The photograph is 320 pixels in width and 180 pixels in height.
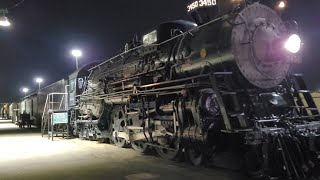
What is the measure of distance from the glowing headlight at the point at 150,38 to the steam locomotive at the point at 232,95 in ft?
0.55

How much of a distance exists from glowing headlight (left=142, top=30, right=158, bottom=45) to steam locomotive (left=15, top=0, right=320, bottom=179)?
17 centimetres

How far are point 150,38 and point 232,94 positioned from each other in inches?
173

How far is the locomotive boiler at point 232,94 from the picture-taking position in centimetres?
676

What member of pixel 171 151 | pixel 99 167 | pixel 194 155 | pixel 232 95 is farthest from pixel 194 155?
pixel 99 167

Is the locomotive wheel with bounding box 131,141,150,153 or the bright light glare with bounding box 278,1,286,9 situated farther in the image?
the locomotive wheel with bounding box 131,141,150,153

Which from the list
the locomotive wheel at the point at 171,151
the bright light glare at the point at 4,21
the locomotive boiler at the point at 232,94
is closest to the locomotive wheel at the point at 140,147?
the locomotive boiler at the point at 232,94

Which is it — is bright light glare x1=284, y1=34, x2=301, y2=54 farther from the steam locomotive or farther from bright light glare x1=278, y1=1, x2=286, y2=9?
bright light glare x1=278, y1=1, x2=286, y2=9

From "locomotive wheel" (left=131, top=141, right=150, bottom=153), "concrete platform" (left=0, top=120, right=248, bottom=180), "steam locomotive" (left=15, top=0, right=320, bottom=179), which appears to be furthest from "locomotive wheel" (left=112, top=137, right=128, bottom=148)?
"steam locomotive" (left=15, top=0, right=320, bottom=179)

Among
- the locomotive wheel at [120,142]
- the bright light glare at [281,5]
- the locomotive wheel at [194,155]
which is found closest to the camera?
the locomotive wheel at [194,155]

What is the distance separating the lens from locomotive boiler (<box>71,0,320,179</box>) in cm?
676

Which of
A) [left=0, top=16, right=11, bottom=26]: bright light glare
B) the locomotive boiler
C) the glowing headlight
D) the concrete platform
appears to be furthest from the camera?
[left=0, top=16, right=11, bottom=26]: bright light glare

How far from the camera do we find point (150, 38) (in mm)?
11023

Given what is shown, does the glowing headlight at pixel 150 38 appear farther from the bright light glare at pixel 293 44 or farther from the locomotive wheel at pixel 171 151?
the bright light glare at pixel 293 44

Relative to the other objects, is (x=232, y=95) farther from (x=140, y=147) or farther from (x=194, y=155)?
(x=140, y=147)
